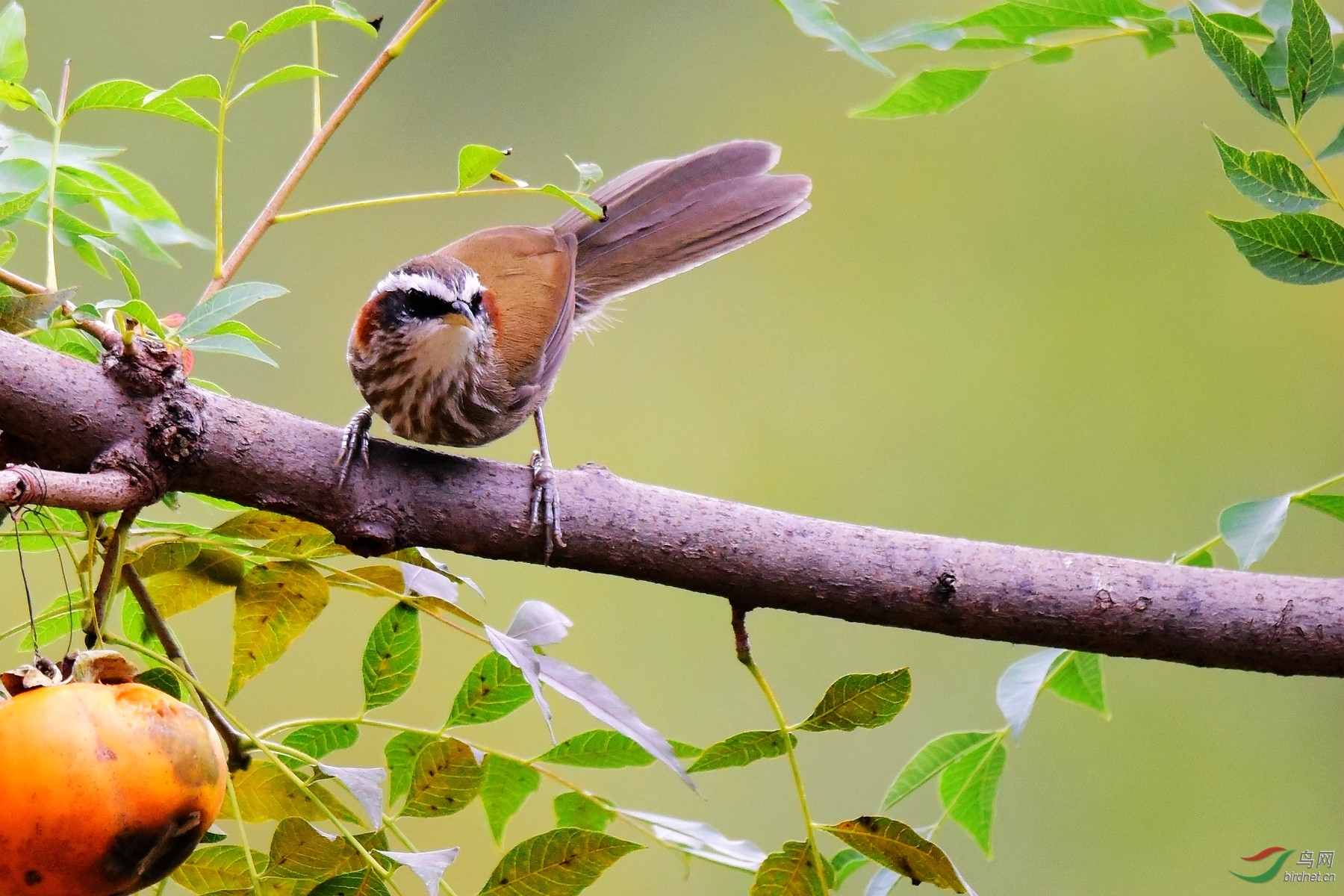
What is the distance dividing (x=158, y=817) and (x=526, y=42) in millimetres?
4022

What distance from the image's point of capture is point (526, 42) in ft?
14.5

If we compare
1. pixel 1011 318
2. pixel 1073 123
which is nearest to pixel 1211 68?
pixel 1073 123

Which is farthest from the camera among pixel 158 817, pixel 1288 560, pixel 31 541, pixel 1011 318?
pixel 1011 318

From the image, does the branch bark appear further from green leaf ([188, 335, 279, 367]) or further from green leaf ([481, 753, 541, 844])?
green leaf ([481, 753, 541, 844])

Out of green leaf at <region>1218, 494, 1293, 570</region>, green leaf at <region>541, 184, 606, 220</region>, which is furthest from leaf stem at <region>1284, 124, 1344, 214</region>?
green leaf at <region>541, 184, 606, 220</region>

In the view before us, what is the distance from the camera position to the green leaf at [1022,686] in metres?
1.28

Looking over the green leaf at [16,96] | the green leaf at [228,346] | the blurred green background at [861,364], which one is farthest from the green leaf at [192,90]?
the blurred green background at [861,364]

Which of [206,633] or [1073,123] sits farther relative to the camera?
[1073,123]

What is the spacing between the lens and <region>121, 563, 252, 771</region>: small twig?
1000mm

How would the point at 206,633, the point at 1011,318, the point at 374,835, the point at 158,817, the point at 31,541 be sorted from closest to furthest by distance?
the point at 158,817
the point at 374,835
the point at 31,541
the point at 206,633
the point at 1011,318

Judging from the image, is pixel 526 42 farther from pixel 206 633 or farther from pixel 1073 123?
pixel 206 633

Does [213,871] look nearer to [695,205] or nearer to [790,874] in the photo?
[790,874]

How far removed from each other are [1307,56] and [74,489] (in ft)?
3.77

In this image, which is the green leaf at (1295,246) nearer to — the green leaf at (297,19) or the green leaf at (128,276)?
the green leaf at (297,19)
